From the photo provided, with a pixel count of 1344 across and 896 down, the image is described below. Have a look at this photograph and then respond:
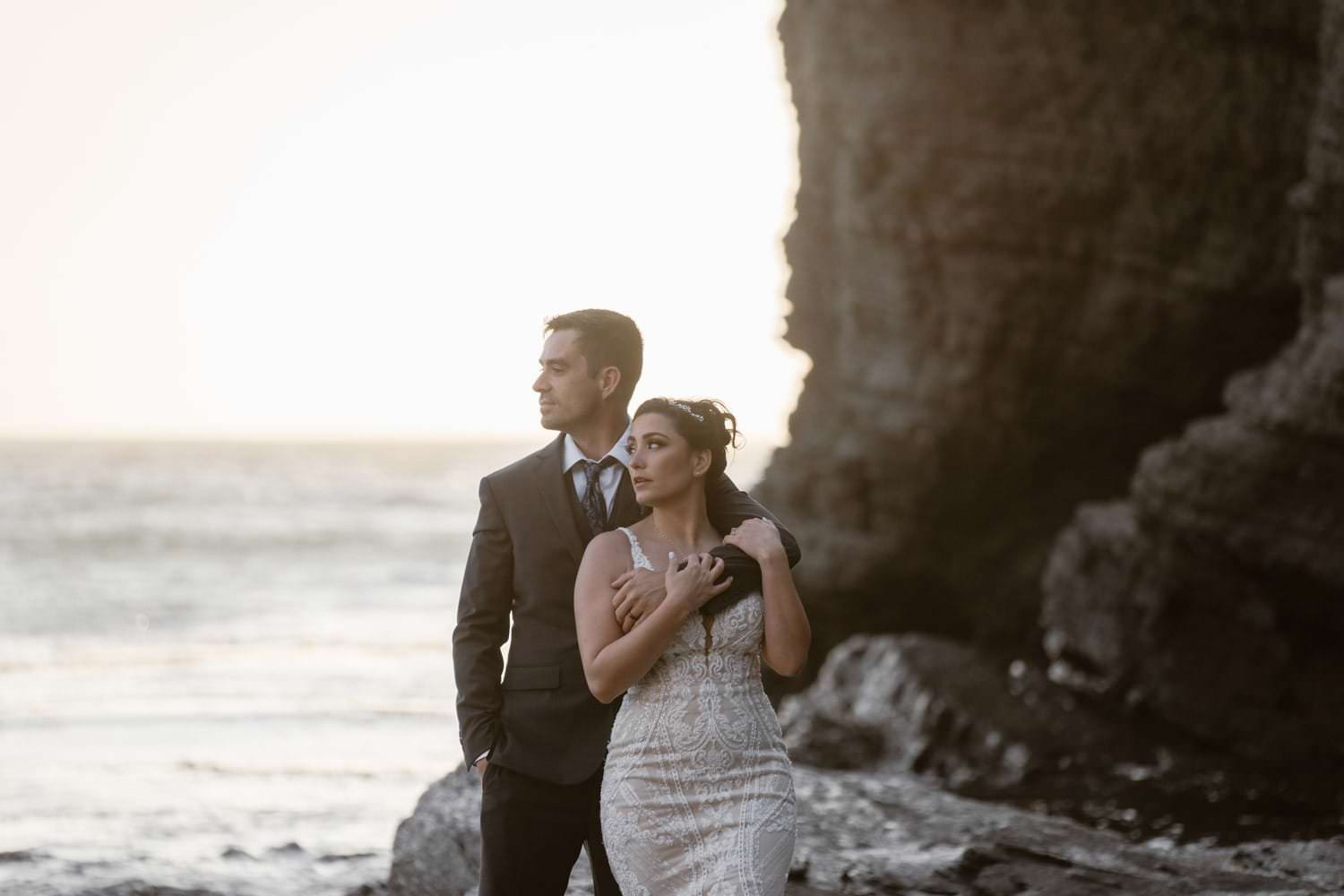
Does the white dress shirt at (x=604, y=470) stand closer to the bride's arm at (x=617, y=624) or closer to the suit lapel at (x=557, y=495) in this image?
the suit lapel at (x=557, y=495)

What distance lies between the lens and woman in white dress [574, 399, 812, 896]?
3.71 m

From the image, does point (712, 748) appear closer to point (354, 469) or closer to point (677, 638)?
point (677, 638)

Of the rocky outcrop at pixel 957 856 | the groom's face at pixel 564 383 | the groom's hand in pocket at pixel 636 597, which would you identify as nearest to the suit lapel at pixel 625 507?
the groom's face at pixel 564 383

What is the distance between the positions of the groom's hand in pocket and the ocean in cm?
525

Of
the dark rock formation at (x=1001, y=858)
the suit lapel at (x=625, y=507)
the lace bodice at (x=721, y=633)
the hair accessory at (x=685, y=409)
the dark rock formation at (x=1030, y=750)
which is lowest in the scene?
the dark rock formation at (x=1030, y=750)

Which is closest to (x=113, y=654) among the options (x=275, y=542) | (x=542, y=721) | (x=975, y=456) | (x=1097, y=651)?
(x=975, y=456)

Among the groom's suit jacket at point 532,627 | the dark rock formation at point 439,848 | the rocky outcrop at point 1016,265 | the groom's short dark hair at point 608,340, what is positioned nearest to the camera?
the groom's suit jacket at point 532,627

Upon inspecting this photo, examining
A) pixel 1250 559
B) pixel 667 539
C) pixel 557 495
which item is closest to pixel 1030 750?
pixel 1250 559

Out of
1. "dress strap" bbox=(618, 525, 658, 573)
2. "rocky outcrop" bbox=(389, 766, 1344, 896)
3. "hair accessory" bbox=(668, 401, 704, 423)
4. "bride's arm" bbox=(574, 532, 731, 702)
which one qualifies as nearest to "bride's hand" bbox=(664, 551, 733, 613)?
"bride's arm" bbox=(574, 532, 731, 702)

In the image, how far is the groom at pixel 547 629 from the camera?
4.32m

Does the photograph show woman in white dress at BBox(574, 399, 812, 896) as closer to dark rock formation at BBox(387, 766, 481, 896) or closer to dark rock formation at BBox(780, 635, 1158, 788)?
dark rock formation at BBox(387, 766, 481, 896)

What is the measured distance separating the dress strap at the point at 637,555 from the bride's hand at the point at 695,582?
0.35ft

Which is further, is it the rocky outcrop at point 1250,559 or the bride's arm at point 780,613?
the rocky outcrop at point 1250,559

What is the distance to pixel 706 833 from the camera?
147 inches
